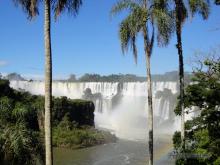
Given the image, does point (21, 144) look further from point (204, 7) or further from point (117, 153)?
point (117, 153)

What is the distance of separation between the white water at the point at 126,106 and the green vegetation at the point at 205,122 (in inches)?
1977

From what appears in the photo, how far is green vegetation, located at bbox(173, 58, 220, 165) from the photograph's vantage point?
21.5 metres

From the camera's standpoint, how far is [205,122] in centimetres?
2494

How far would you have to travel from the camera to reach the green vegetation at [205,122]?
21.5 metres

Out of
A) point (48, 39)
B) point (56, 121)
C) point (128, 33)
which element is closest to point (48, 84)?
point (48, 39)

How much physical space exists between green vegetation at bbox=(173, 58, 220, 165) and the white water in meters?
50.2

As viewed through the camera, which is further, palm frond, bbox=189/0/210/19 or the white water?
the white water

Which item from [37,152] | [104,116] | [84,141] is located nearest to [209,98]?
[37,152]

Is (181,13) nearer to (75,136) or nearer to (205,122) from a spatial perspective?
(205,122)

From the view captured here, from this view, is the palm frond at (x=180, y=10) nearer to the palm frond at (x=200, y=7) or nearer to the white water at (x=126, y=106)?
the palm frond at (x=200, y=7)

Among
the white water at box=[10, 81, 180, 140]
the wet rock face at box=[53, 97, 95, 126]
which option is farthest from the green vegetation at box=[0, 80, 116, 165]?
the white water at box=[10, 81, 180, 140]

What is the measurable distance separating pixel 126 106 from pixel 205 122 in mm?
74507

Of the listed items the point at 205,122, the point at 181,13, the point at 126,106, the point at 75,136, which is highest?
the point at 181,13

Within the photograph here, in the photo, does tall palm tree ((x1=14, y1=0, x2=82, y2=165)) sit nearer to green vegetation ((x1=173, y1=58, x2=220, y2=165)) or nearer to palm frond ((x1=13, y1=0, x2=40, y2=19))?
palm frond ((x1=13, y1=0, x2=40, y2=19))
